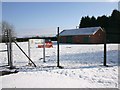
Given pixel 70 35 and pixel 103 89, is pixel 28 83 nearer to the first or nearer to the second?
pixel 103 89

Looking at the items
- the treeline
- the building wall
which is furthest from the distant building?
the treeline

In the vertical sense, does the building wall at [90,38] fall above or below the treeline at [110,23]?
below

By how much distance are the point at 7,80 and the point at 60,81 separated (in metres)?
1.80

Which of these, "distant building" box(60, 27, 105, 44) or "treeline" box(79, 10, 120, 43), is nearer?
"distant building" box(60, 27, 105, 44)

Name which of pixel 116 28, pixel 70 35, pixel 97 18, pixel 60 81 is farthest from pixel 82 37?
pixel 60 81

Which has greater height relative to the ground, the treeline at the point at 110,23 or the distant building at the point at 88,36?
the treeline at the point at 110,23

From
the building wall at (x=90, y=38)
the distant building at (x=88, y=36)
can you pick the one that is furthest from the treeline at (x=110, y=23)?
the distant building at (x=88, y=36)

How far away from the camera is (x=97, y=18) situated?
6241 centimetres

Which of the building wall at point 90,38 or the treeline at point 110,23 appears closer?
the building wall at point 90,38

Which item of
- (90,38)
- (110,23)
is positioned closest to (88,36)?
(90,38)

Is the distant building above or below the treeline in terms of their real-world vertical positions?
below

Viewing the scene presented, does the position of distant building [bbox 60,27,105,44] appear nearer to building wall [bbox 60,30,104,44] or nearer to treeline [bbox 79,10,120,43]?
building wall [bbox 60,30,104,44]

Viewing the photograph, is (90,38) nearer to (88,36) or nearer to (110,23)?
(88,36)

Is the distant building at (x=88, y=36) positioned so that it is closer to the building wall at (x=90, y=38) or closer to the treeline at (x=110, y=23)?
the building wall at (x=90, y=38)
